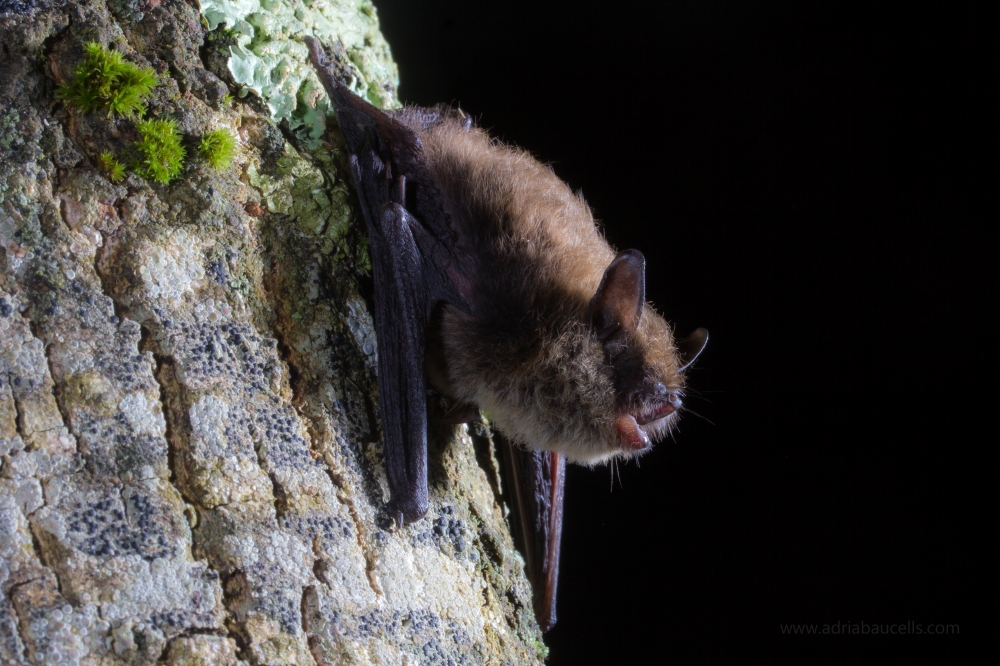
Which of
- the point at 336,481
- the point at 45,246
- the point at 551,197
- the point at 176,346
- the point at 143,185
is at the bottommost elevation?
the point at 336,481

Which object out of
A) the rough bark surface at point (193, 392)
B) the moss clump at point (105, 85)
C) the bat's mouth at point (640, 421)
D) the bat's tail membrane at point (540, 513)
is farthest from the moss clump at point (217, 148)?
the bat's tail membrane at point (540, 513)

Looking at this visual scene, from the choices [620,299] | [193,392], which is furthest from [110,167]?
[620,299]

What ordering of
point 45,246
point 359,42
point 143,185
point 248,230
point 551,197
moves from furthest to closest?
point 359,42 < point 551,197 < point 248,230 < point 143,185 < point 45,246

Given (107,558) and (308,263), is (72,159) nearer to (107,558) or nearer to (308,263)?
(308,263)

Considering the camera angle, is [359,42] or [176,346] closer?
[176,346]

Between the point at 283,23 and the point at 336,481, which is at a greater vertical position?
the point at 283,23

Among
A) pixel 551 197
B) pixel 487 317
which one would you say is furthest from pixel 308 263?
pixel 551 197
